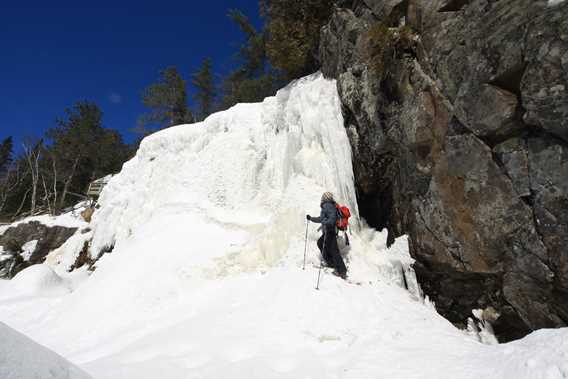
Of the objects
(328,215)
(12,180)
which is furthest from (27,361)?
(12,180)

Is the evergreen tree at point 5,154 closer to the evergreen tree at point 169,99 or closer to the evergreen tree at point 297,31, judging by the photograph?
the evergreen tree at point 169,99

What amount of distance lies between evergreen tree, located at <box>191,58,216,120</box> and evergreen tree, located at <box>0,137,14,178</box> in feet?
102

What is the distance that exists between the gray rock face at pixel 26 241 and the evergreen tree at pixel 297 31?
14.9 m

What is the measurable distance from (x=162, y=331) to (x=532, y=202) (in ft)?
21.1

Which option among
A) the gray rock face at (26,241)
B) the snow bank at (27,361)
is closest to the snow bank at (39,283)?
the gray rock face at (26,241)

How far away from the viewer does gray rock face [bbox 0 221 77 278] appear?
15.2 metres

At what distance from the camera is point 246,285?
658 cm

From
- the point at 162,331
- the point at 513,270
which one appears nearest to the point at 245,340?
the point at 162,331

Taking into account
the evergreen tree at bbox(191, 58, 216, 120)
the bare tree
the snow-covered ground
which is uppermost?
the evergreen tree at bbox(191, 58, 216, 120)

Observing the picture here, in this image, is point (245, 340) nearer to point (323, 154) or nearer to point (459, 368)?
point (459, 368)

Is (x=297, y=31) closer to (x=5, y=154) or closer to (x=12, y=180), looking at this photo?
(x=12, y=180)

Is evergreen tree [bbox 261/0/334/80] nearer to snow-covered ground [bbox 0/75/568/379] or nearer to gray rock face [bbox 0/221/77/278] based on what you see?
snow-covered ground [bbox 0/75/568/379]

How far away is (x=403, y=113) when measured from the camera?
6570 millimetres

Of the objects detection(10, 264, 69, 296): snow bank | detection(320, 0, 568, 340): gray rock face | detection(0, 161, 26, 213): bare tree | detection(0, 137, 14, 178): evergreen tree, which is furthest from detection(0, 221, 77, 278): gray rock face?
detection(0, 137, 14, 178): evergreen tree
